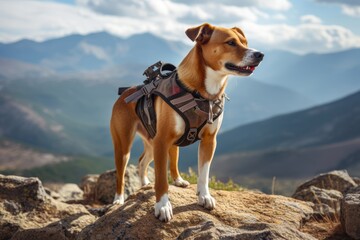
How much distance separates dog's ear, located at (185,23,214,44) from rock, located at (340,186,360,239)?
11.6 ft

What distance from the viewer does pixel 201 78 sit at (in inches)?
279

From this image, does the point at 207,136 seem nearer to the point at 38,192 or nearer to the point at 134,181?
the point at 38,192

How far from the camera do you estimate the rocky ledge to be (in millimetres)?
5934

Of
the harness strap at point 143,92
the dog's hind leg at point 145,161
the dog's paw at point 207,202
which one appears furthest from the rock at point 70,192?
the dog's paw at point 207,202

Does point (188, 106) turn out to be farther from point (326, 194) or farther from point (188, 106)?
point (326, 194)

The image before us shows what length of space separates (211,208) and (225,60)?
2.54 meters

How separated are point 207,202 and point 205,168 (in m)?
0.57

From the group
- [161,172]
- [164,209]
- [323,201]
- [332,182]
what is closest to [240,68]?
[161,172]

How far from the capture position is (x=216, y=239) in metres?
5.06

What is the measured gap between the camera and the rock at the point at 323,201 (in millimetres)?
9027

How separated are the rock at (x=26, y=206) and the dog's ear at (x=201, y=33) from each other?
433 cm

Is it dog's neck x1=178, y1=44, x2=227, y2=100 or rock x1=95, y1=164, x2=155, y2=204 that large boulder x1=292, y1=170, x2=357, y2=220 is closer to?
dog's neck x1=178, y1=44, x2=227, y2=100

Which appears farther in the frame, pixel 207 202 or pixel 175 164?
pixel 175 164

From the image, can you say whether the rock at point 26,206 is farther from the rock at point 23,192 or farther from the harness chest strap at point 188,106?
the harness chest strap at point 188,106
